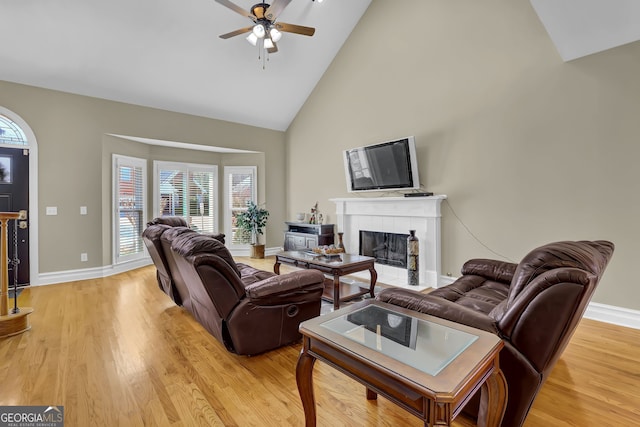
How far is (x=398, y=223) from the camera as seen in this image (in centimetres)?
489

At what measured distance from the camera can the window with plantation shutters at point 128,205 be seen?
552 cm

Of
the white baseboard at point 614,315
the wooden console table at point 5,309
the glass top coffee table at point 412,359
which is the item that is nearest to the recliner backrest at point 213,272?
the glass top coffee table at point 412,359

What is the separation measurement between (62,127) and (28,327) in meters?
3.33

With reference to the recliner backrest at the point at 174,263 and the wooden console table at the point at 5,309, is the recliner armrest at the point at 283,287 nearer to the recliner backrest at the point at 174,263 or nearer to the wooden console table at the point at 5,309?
the recliner backrest at the point at 174,263

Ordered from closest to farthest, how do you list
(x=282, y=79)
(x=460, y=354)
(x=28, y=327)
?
1. (x=460, y=354)
2. (x=28, y=327)
3. (x=282, y=79)

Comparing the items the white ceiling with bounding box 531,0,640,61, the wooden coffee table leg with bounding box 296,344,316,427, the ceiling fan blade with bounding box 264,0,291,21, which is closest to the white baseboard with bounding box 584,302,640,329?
the white ceiling with bounding box 531,0,640,61

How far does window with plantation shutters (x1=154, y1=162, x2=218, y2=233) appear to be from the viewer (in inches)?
253

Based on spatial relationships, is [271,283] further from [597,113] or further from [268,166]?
[268,166]

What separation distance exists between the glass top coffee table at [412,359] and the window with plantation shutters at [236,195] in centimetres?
601

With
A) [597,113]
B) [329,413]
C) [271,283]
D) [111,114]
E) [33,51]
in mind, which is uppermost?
[33,51]

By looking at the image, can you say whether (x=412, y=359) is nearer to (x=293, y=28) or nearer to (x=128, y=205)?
(x=293, y=28)

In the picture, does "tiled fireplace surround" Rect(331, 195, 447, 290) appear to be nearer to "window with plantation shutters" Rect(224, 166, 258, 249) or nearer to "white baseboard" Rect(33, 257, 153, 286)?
"window with plantation shutters" Rect(224, 166, 258, 249)

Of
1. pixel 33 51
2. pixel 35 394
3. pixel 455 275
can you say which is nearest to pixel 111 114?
pixel 33 51

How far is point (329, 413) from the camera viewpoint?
1.80 m
